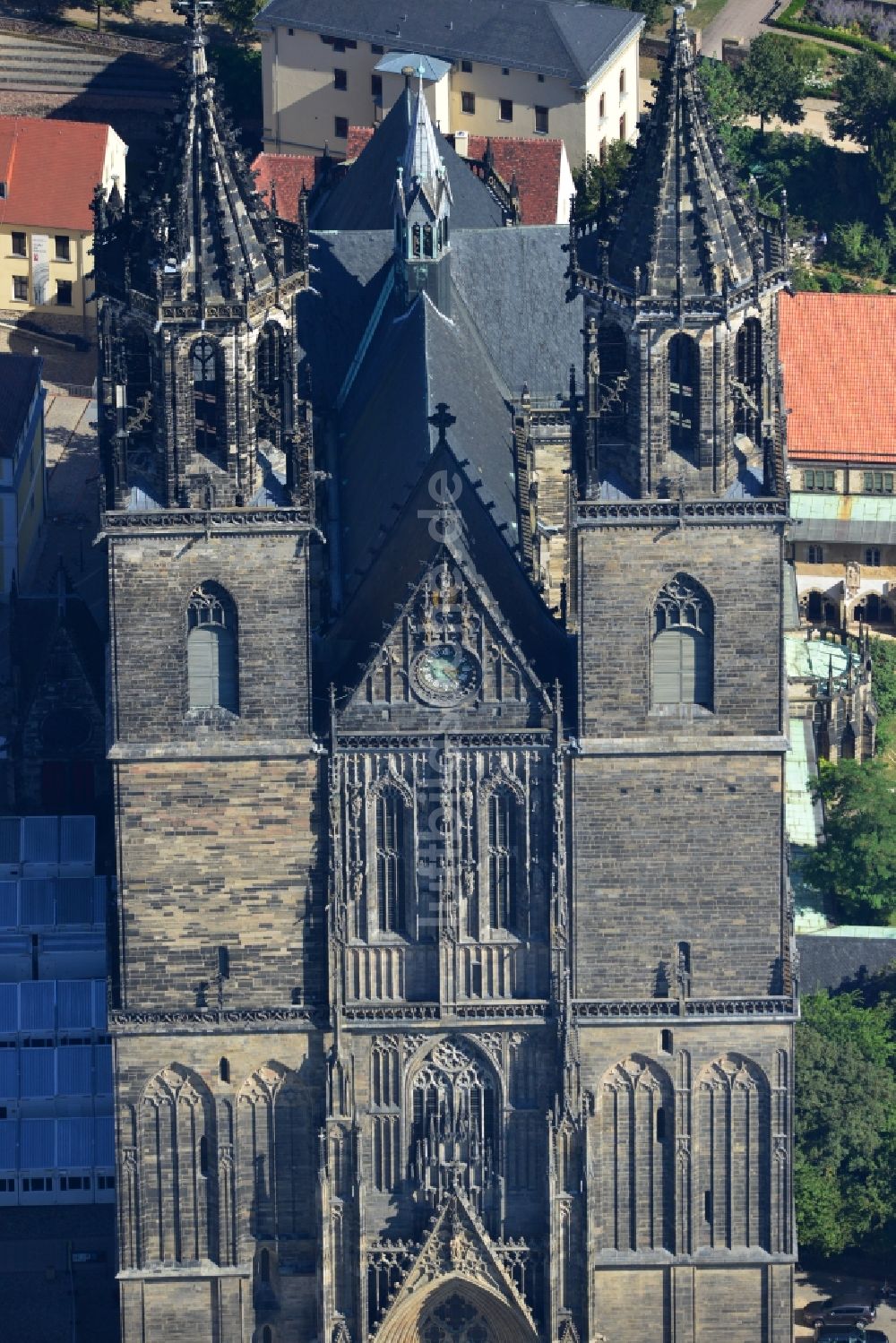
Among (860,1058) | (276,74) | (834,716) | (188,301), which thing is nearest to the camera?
(188,301)

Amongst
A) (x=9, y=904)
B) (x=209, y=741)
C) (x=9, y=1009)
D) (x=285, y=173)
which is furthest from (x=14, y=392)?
(x=209, y=741)

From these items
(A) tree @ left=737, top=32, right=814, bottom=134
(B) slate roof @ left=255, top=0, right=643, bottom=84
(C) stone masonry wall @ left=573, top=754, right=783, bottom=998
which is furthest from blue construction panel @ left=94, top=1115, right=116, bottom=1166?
(A) tree @ left=737, top=32, right=814, bottom=134

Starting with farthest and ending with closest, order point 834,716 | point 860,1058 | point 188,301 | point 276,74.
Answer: point 276,74
point 834,716
point 860,1058
point 188,301

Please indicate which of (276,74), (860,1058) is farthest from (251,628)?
(276,74)

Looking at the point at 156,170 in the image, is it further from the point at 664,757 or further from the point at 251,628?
the point at 664,757

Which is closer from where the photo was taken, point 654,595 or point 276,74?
point 654,595

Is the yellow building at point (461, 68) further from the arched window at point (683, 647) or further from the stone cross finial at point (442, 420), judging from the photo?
the arched window at point (683, 647)
